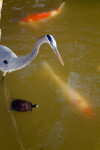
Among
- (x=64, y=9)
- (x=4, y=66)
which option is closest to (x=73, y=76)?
(x=4, y=66)

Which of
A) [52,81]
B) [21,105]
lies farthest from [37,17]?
[21,105]

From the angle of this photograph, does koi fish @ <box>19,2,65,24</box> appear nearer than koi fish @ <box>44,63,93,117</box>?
No

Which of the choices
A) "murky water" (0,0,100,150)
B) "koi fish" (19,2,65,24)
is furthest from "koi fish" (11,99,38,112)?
"koi fish" (19,2,65,24)

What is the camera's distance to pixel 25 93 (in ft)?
13.3

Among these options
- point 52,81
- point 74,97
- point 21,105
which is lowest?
point 74,97

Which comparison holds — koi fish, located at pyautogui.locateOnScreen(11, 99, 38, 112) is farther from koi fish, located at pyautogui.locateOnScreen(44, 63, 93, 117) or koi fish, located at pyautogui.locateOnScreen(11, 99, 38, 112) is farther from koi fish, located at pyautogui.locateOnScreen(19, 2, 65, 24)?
koi fish, located at pyautogui.locateOnScreen(19, 2, 65, 24)

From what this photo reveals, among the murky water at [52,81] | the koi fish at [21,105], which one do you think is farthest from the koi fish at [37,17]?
the koi fish at [21,105]

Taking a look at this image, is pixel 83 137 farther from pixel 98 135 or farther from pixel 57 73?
pixel 57 73

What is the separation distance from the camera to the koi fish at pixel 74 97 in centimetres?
401

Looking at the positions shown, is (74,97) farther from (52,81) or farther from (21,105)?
(21,105)

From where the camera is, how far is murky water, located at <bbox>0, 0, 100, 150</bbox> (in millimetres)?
3523

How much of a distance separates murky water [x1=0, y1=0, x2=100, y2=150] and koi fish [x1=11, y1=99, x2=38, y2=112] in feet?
0.42

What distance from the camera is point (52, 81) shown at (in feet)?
14.3

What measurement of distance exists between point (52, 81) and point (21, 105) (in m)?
1.01
